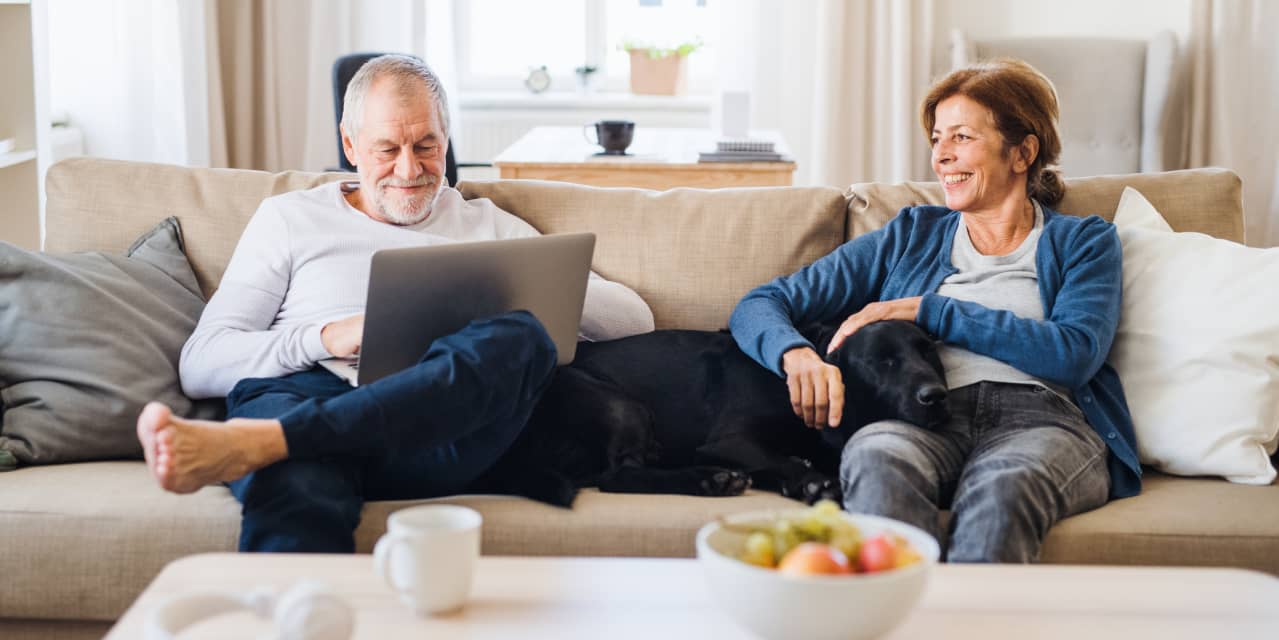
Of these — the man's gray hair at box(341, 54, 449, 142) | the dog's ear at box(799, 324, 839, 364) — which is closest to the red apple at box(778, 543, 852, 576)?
the dog's ear at box(799, 324, 839, 364)

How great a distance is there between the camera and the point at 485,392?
1581mm

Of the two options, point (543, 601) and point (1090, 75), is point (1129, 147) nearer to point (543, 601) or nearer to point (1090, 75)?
point (1090, 75)

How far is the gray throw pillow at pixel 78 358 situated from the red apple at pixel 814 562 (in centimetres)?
118

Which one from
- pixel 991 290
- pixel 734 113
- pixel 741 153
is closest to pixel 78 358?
pixel 991 290

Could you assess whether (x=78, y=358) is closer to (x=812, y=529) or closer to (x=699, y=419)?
(x=699, y=419)

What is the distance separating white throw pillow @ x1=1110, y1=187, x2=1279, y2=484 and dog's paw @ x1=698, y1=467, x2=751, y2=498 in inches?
23.2

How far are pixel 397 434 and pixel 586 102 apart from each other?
348 cm

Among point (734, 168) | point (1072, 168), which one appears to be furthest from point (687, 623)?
point (1072, 168)

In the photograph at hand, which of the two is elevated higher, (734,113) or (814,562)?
(734,113)

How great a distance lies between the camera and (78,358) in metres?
1.81

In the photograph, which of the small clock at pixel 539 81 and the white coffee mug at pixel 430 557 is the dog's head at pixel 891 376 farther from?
the small clock at pixel 539 81

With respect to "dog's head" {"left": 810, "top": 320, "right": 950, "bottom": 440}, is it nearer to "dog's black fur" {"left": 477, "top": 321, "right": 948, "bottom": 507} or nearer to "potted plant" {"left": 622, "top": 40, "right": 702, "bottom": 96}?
"dog's black fur" {"left": 477, "top": 321, "right": 948, "bottom": 507}

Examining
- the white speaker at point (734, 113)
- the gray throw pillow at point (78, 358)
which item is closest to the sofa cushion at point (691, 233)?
the gray throw pillow at point (78, 358)

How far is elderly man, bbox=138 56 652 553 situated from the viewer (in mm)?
1472
